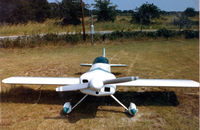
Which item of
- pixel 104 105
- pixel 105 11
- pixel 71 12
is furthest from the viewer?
pixel 105 11

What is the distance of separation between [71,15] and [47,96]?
2273 cm

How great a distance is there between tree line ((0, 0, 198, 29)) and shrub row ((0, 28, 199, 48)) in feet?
4.17

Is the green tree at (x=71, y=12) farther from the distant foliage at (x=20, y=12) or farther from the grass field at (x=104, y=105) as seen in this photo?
the grass field at (x=104, y=105)

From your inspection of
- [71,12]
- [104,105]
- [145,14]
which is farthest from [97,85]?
[71,12]

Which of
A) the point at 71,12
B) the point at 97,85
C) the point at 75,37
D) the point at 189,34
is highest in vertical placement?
the point at 71,12

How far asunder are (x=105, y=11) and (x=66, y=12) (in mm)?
6985

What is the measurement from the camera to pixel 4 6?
18.2m

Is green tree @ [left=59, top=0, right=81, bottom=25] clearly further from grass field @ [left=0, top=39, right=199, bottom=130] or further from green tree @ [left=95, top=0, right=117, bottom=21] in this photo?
grass field @ [left=0, top=39, right=199, bottom=130]

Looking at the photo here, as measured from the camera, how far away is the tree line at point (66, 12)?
60.9ft

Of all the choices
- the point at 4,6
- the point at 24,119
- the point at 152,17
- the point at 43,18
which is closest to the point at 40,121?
the point at 24,119

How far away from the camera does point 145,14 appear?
20375mm

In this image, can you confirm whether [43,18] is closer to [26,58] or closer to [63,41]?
[63,41]

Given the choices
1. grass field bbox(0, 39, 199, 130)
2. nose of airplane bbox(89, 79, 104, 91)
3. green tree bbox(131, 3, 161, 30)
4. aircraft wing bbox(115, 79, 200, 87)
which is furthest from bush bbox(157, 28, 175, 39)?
nose of airplane bbox(89, 79, 104, 91)

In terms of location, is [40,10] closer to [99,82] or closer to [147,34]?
[147,34]
